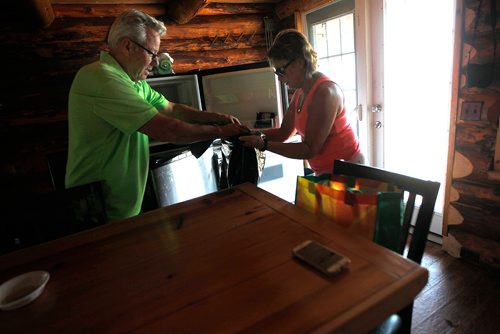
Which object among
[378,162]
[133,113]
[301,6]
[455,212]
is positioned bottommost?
[455,212]

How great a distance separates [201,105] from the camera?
2.52m

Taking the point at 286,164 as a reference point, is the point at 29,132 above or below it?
above

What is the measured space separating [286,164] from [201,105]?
878 millimetres

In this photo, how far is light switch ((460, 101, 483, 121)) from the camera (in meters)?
1.75

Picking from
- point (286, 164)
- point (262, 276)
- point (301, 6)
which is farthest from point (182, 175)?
point (301, 6)

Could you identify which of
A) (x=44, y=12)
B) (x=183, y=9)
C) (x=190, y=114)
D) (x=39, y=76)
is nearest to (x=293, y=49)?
(x=190, y=114)

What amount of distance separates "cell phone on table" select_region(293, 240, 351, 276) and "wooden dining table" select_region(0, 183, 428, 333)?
14 mm

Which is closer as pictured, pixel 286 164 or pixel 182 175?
pixel 182 175

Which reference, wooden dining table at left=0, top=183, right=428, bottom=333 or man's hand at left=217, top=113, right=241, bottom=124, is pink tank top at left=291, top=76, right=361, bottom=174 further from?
wooden dining table at left=0, top=183, right=428, bottom=333

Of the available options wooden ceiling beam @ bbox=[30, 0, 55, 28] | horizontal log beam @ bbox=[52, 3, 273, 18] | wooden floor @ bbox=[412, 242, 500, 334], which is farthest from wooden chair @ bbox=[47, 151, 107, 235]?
horizontal log beam @ bbox=[52, 3, 273, 18]

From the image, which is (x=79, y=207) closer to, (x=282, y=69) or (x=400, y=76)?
(x=282, y=69)

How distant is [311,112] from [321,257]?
0.84 meters

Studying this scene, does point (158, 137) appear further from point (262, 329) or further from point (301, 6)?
point (301, 6)

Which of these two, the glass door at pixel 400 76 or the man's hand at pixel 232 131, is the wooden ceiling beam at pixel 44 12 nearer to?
the man's hand at pixel 232 131
